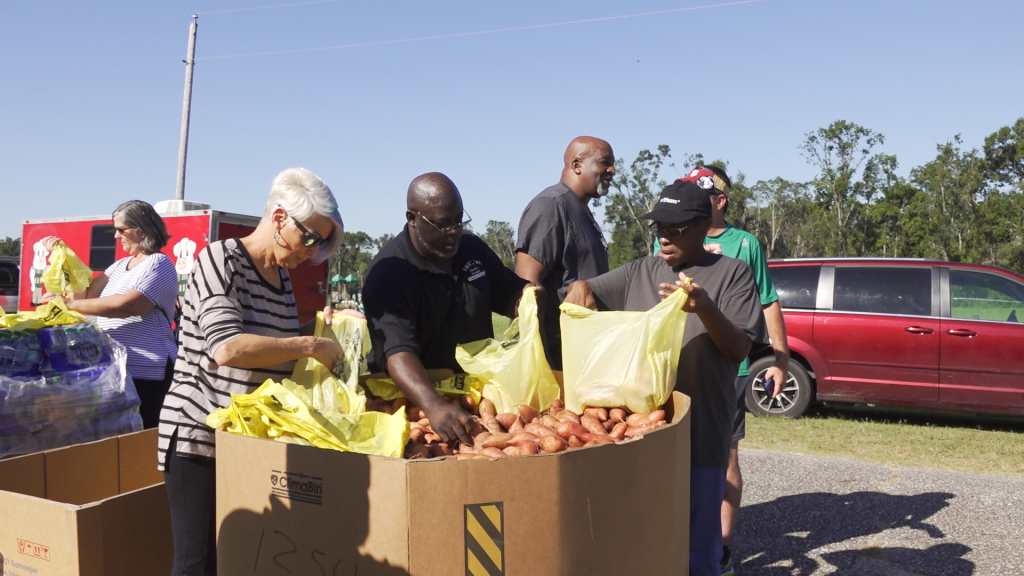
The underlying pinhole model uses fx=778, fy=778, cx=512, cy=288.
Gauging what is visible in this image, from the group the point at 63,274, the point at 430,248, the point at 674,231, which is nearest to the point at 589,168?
the point at 674,231

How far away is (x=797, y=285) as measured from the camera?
8.51 m

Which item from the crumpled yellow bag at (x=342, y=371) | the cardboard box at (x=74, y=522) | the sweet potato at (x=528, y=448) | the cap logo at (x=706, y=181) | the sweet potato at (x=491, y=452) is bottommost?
the cardboard box at (x=74, y=522)

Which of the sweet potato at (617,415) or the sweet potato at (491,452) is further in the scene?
the sweet potato at (617,415)

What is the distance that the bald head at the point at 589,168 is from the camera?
3982 mm

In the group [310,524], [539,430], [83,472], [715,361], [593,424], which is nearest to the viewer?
[310,524]

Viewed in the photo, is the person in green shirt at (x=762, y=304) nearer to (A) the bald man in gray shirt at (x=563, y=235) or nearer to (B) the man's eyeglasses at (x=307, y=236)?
(A) the bald man in gray shirt at (x=563, y=235)

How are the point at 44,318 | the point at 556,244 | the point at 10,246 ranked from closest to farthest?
the point at 44,318
the point at 556,244
the point at 10,246

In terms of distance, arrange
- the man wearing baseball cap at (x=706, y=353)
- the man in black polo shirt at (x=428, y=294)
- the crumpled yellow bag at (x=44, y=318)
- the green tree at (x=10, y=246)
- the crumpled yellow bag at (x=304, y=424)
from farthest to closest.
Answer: the green tree at (x=10, y=246), the crumpled yellow bag at (x=44, y=318), the man wearing baseball cap at (x=706, y=353), the man in black polo shirt at (x=428, y=294), the crumpled yellow bag at (x=304, y=424)

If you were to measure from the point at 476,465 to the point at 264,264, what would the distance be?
1.18 metres

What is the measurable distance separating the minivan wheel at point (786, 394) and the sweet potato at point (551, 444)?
6.16 m

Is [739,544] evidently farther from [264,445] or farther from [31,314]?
[31,314]

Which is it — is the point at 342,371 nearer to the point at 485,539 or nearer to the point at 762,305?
the point at 485,539

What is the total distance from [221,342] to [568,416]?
3.75 feet

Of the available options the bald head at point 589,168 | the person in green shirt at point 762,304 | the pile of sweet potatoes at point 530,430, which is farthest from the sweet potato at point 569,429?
the bald head at point 589,168
